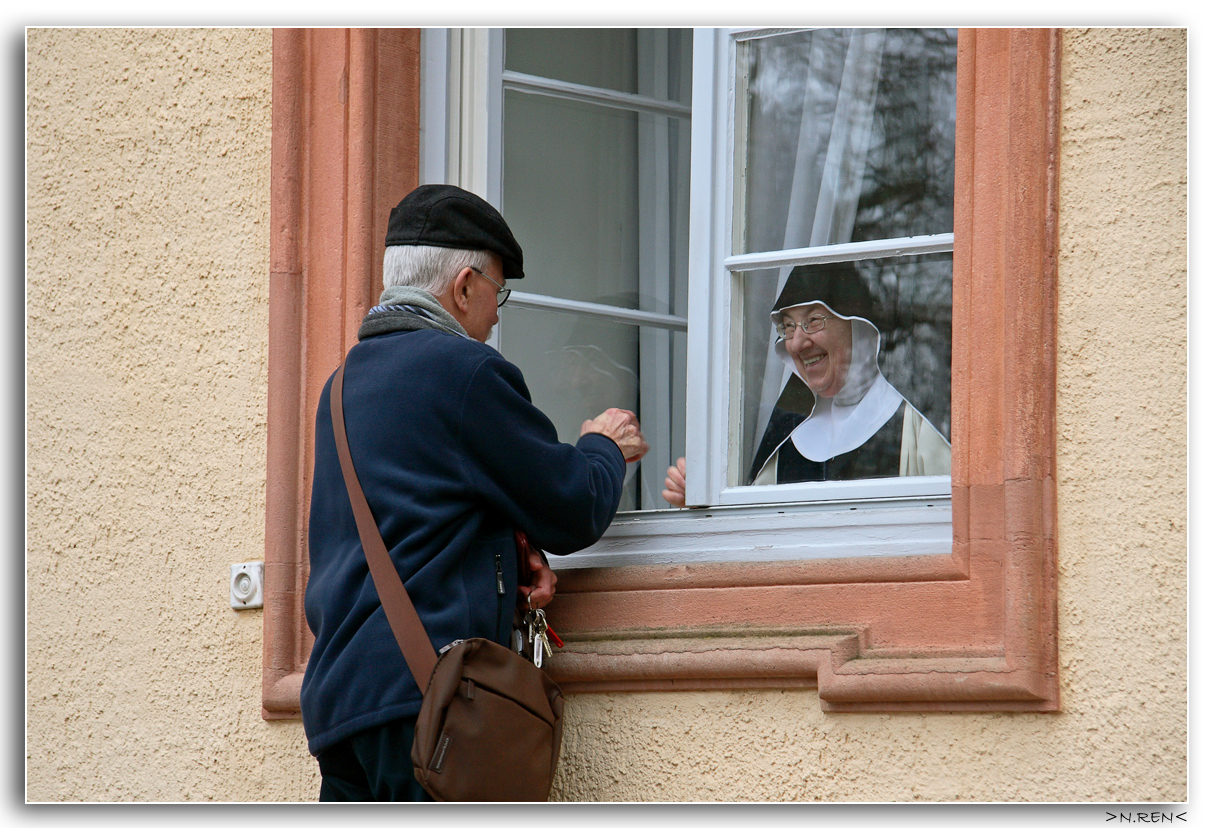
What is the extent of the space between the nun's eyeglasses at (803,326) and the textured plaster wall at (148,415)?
3.82 ft

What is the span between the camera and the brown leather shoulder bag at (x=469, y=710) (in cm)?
232

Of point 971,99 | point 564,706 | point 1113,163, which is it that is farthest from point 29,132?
point 1113,163

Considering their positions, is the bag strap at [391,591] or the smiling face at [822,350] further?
the smiling face at [822,350]

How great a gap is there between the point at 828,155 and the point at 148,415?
1.66m

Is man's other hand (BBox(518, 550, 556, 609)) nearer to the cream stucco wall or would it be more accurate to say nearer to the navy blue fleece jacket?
the navy blue fleece jacket

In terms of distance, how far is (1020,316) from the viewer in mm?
2453

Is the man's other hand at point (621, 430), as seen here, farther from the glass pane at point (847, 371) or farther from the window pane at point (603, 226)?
the window pane at point (603, 226)

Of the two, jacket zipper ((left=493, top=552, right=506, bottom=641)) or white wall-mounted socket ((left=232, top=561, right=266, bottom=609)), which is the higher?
jacket zipper ((left=493, top=552, right=506, bottom=641))

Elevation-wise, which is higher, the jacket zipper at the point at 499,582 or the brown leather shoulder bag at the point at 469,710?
the jacket zipper at the point at 499,582

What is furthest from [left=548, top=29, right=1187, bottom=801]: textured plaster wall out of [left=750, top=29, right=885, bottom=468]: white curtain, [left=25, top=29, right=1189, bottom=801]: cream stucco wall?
[left=750, top=29, right=885, bottom=468]: white curtain

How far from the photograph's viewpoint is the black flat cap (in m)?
2.72

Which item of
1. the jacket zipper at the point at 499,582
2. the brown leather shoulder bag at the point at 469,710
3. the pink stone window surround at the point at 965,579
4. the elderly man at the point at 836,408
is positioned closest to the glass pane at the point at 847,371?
the elderly man at the point at 836,408

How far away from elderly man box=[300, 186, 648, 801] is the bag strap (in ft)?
0.06

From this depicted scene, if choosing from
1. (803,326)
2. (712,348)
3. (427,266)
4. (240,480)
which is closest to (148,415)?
(240,480)
